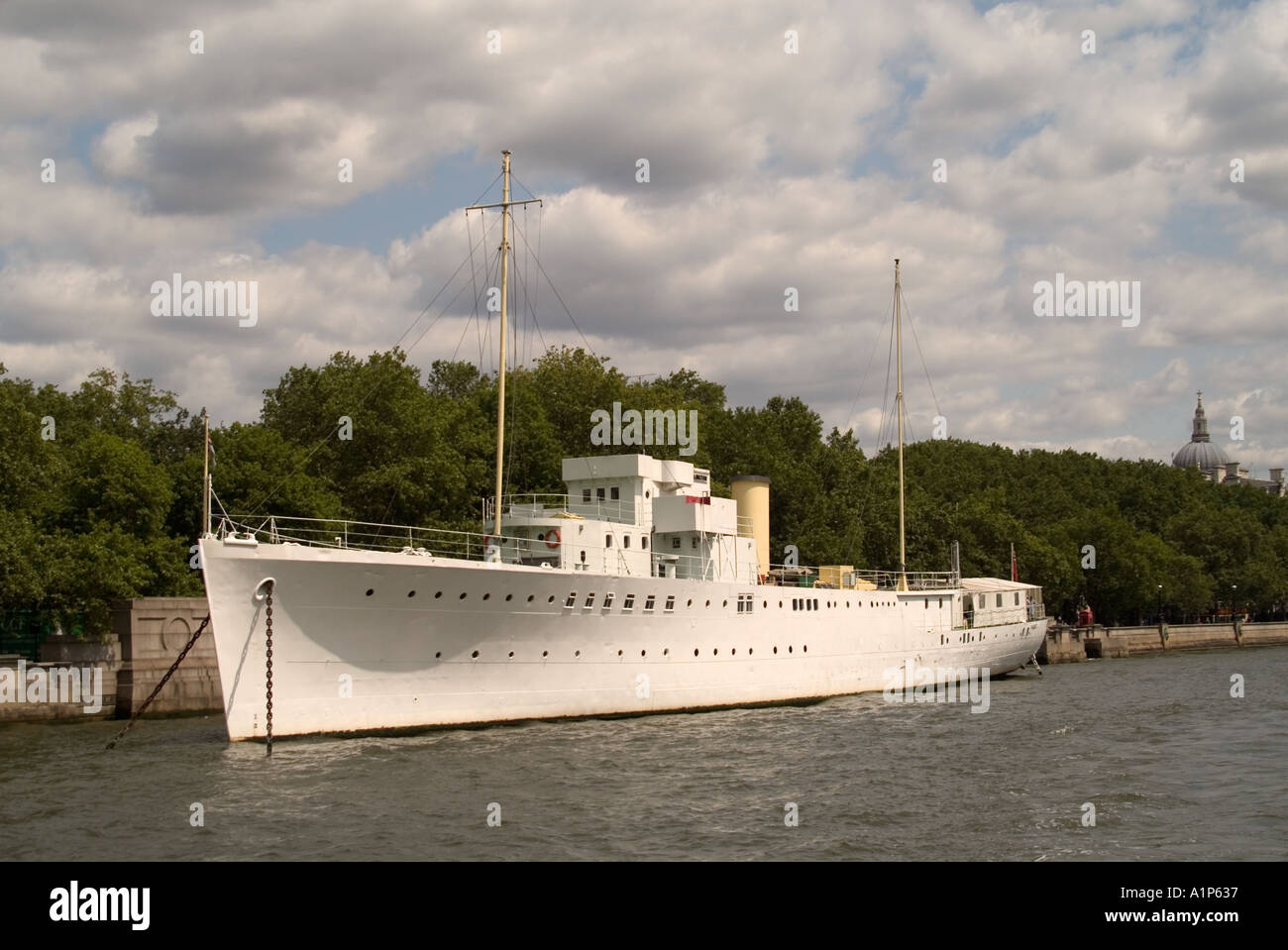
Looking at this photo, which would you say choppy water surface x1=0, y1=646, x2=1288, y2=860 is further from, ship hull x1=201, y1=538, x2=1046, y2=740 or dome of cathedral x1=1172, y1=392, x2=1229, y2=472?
dome of cathedral x1=1172, y1=392, x2=1229, y2=472

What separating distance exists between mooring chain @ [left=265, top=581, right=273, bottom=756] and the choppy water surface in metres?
0.79

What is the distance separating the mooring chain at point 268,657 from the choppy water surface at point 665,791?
789 mm

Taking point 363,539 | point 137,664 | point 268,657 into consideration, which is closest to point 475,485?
point 363,539

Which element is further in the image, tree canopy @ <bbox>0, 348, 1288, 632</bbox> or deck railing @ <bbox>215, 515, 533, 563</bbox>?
tree canopy @ <bbox>0, 348, 1288, 632</bbox>

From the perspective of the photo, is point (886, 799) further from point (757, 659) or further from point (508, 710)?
point (757, 659)

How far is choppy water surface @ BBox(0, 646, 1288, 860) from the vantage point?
18.4 m

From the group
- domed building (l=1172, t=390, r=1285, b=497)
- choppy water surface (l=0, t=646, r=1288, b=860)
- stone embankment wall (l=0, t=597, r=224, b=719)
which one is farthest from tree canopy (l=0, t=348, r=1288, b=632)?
domed building (l=1172, t=390, r=1285, b=497)

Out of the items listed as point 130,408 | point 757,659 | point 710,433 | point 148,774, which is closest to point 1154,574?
point 710,433

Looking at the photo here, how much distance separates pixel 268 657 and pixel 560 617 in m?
7.75

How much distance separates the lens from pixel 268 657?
2569 cm

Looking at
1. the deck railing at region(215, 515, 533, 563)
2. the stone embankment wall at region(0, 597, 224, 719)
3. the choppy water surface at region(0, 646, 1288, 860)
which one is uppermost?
the deck railing at region(215, 515, 533, 563)

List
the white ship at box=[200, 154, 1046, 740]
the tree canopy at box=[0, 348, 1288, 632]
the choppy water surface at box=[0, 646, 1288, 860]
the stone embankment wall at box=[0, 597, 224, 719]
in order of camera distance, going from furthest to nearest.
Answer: the tree canopy at box=[0, 348, 1288, 632] → the stone embankment wall at box=[0, 597, 224, 719] → the white ship at box=[200, 154, 1046, 740] → the choppy water surface at box=[0, 646, 1288, 860]
